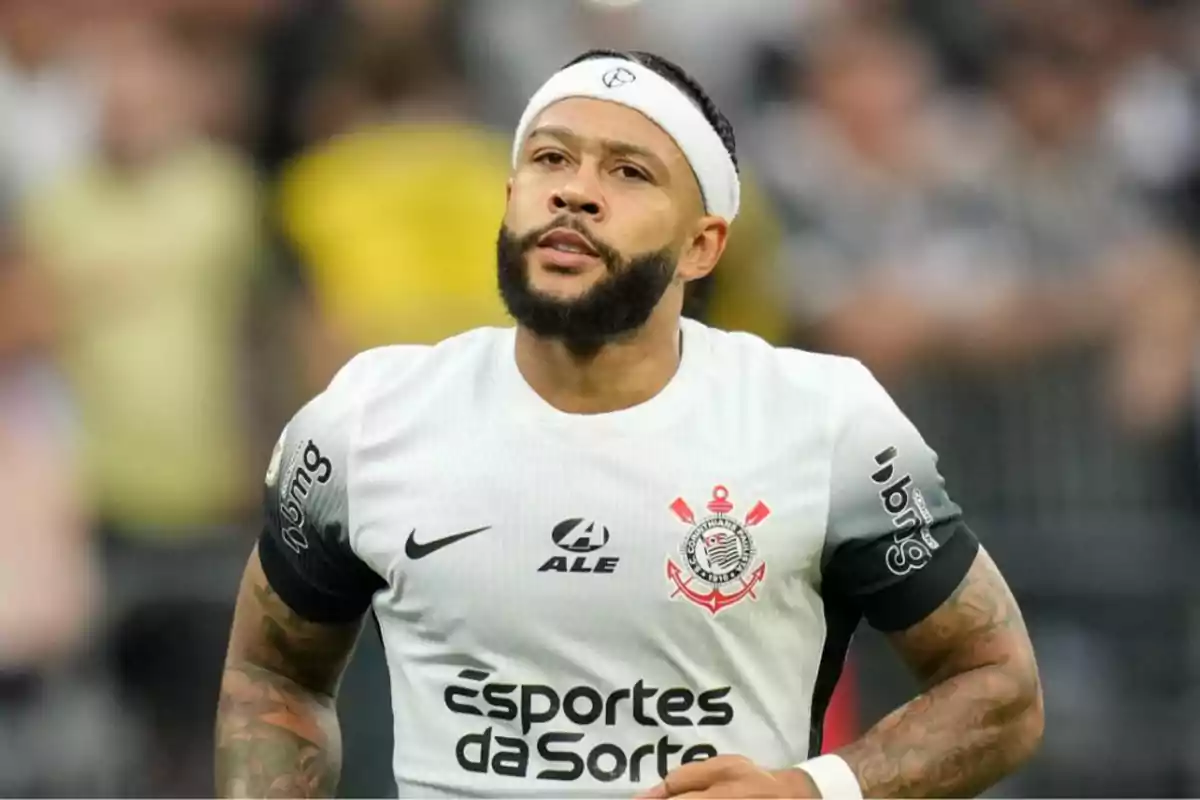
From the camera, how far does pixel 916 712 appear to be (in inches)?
175

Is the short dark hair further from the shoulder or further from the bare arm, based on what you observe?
the bare arm

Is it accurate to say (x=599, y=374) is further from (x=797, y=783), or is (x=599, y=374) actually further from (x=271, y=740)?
(x=271, y=740)

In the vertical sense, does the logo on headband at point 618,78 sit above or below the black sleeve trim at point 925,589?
above

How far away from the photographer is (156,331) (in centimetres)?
787

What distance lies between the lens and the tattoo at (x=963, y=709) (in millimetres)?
4395

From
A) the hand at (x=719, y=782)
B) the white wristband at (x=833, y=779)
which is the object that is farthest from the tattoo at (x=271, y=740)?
the white wristband at (x=833, y=779)

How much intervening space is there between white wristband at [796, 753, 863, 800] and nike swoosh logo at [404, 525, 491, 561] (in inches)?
30.2

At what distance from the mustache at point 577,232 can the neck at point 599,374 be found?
0.61ft

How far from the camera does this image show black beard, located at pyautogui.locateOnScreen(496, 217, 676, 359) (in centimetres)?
442

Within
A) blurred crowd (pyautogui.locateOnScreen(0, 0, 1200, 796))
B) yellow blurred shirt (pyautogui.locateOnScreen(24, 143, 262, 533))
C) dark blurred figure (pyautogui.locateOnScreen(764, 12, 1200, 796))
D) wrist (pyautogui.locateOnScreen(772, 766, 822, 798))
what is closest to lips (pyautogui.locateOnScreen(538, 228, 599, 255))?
wrist (pyautogui.locateOnScreen(772, 766, 822, 798))

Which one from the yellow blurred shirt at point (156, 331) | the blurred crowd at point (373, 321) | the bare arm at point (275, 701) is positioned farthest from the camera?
the yellow blurred shirt at point (156, 331)

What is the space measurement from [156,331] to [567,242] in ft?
12.3

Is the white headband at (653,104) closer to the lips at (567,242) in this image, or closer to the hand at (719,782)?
the lips at (567,242)

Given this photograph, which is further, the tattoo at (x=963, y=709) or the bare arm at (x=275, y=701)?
the bare arm at (x=275, y=701)
